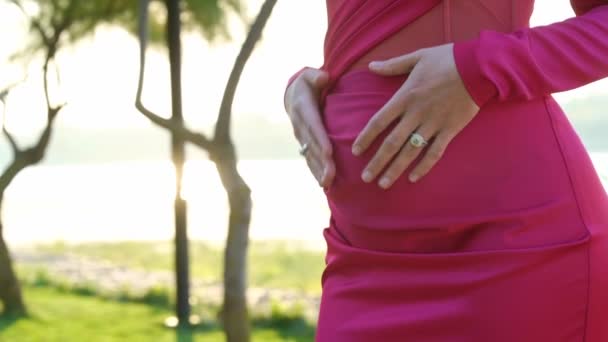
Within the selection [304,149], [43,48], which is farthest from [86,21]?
[304,149]

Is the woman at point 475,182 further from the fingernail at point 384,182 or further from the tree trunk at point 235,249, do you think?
the tree trunk at point 235,249

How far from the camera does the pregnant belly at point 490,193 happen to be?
82cm

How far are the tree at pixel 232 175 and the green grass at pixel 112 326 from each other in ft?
3.23

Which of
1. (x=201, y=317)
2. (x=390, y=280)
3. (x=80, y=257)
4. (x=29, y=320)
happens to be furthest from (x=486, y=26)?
(x=80, y=257)

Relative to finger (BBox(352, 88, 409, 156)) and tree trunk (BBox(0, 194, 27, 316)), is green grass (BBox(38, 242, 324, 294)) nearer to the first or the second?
tree trunk (BBox(0, 194, 27, 316))

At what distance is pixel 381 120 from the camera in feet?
2.77

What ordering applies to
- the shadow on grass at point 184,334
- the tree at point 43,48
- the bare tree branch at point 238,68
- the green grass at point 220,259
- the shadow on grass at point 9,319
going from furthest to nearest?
1. the green grass at point 220,259
2. the shadow on grass at point 9,319
3. the shadow on grass at point 184,334
4. the tree at point 43,48
5. the bare tree branch at point 238,68

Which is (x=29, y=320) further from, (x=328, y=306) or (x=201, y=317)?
(x=328, y=306)

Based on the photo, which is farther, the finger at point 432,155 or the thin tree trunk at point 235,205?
the thin tree trunk at point 235,205

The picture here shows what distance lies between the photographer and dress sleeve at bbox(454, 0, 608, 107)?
0.81 metres

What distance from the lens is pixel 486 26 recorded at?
0.87 m

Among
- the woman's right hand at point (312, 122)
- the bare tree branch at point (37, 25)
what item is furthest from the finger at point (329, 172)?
the bare tree branch at point (37, 25)

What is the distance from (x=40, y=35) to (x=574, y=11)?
2.93 metres

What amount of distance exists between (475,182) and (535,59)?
0.43 ft
